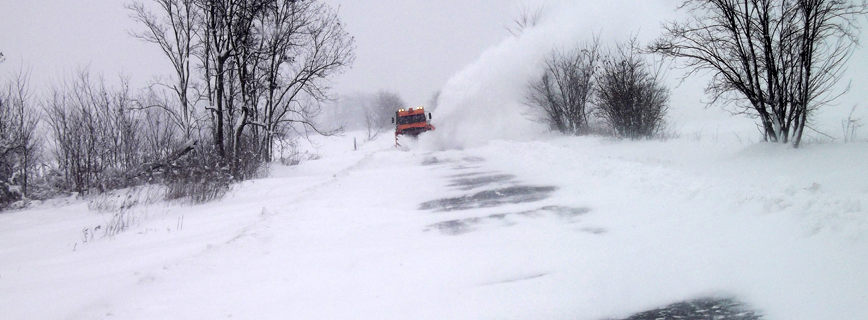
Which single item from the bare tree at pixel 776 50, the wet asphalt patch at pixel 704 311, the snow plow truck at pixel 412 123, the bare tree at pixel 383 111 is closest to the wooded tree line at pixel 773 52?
the bare tree at pixel 776 50

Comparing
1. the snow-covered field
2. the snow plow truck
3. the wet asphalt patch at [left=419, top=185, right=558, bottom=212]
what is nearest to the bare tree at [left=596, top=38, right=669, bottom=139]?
the snow-covered field

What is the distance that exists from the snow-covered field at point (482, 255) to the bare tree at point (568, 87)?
52.4 feet

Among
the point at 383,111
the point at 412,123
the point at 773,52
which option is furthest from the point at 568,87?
the point at 383,111

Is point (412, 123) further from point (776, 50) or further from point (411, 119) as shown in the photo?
point (776, 50)

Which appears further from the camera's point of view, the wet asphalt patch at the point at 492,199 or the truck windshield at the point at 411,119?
the truck windshield at the point at 411,119

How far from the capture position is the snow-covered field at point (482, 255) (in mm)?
3069

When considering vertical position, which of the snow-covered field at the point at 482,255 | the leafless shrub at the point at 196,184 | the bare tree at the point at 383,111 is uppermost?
the bare tree at the point at 383,111

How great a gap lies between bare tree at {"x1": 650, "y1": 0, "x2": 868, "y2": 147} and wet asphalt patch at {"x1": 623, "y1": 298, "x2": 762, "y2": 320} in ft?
28.5

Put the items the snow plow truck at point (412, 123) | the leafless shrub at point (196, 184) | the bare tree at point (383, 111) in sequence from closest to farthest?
the leafless shrub at point (196, 184), the snow plow truck at point (412, 123), the bare tree at point (383, 111)

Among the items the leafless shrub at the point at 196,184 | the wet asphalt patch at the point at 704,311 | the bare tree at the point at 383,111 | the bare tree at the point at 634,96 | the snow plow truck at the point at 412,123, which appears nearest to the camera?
the wet asphalt patch at the point at 704,311

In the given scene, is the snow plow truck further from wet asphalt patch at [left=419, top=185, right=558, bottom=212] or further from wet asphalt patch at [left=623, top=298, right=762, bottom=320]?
wet asphalt patch at [left=623, top=298, right=762, bottom=320]

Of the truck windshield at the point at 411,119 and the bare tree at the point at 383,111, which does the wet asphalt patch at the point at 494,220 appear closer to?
the truck windshield at the point at 411,119

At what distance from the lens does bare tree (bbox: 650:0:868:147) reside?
30.8ft

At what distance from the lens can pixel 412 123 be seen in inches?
1032
